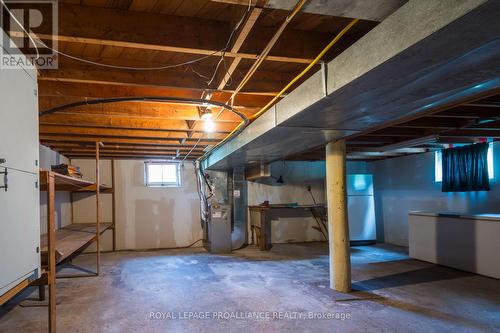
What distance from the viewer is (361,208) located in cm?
Answer: 719

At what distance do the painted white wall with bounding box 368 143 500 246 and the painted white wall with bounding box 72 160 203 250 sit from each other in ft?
13.2

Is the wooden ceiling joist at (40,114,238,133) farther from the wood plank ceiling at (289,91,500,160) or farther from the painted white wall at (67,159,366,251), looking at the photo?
the painted white wall at (67,159,366,251)

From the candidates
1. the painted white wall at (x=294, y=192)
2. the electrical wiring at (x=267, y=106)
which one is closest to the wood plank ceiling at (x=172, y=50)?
the electrical wiring at (x=267, y=106)

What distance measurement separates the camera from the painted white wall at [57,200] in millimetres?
5047

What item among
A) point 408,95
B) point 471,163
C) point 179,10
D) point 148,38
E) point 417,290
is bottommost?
point 417,290

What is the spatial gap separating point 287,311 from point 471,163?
4.04m

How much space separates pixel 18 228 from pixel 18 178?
0.80 ft

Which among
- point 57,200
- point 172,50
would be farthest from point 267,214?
point 172,50

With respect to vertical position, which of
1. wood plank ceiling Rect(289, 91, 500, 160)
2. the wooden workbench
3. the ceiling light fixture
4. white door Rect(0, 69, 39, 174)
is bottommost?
the wooden workbench

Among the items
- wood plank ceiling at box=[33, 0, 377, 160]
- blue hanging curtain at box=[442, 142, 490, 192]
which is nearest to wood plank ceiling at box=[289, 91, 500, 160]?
blue hanging curtain at box=[442, 142, 490, 192]

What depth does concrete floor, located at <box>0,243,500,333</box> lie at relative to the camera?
296cm

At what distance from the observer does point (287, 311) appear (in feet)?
10.7

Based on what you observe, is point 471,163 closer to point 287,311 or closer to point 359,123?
point 359,123

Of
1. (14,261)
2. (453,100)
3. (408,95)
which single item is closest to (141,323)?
(14,261)
